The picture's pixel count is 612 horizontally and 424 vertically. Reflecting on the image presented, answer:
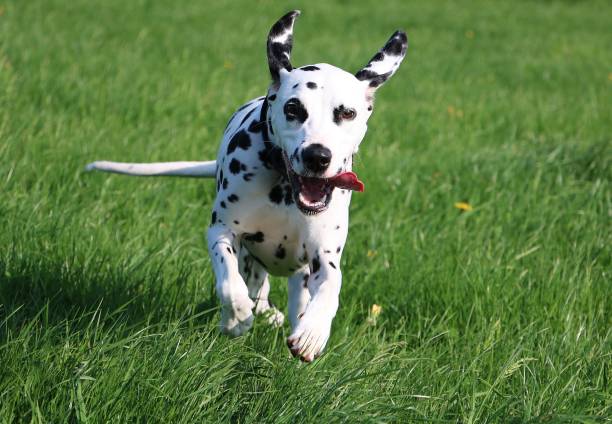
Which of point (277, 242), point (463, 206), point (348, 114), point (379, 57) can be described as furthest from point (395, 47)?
point (463, 206)

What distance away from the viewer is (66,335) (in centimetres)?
298

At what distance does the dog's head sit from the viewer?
2945mm

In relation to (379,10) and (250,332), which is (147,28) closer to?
(379,10)

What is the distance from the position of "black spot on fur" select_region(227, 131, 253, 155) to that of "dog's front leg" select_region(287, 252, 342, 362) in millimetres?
493

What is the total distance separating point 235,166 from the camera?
3.35 m

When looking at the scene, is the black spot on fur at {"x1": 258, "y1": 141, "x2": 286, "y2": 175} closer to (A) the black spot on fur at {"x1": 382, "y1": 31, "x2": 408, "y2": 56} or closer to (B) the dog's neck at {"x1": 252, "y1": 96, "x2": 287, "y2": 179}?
(B) the dog's neck at {"x1": 252, "y1": 96, "x2": 287, "y2": 179}

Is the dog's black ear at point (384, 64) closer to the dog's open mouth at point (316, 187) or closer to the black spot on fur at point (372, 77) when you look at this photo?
the black spot on fur at point (372, 77)

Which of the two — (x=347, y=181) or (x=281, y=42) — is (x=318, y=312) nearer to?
(x=347, y=181)

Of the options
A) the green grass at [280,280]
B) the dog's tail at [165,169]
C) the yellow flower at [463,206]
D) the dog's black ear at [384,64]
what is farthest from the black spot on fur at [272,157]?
the yellow flower at [463,206]

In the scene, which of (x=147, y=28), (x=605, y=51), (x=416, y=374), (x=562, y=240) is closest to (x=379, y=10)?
(x=605, y=51)

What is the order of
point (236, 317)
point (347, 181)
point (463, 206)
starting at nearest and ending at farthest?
point (347, 181)
point (236, 317)
point (463, 206)

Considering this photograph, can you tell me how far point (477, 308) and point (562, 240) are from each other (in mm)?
1205

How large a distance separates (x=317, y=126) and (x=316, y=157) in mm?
142

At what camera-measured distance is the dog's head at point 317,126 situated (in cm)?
295
